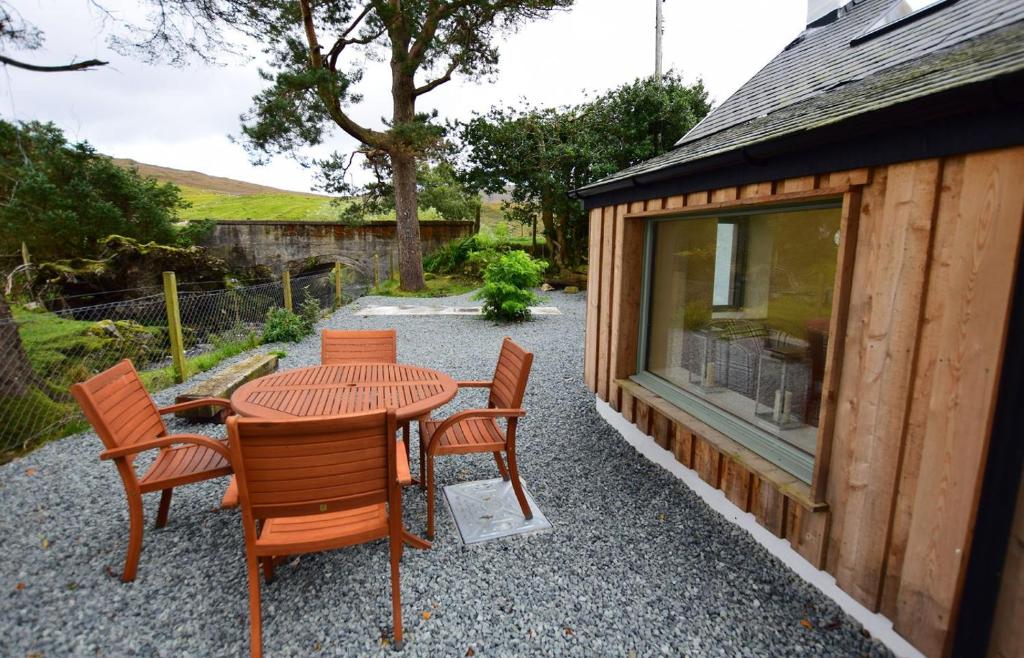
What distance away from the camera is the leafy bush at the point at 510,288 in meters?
9.02

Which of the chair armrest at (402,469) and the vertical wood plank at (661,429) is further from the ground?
the chair armrest at (402,469)

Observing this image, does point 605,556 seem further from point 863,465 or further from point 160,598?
point 160,598

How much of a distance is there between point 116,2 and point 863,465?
7219mm

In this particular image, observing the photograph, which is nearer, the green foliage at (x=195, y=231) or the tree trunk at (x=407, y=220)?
the tree trunk at (x=407, y=220)

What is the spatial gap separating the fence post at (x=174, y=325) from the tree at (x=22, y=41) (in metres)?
1.98

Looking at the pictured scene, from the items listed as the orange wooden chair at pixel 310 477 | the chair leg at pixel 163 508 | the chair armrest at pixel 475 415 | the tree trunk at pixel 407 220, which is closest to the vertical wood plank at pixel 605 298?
the chair armrest at pixel 475 415

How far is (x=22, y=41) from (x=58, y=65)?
625 mm

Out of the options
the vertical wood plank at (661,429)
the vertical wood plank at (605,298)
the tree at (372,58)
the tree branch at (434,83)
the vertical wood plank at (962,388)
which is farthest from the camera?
the tree branch at (434,83)

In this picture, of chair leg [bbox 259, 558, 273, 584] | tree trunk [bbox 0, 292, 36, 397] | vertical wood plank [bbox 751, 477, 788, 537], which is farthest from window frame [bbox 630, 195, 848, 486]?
tree trunk [bbox 0, 292, 36, 397]

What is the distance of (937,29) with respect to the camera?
10.2 ft

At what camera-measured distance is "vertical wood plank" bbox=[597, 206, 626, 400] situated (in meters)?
3.86

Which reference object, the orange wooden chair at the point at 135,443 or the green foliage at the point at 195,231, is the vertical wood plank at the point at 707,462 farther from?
the green foliage at the point at 195,231

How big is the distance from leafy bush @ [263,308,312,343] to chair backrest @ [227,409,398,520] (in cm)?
621

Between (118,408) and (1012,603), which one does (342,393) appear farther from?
(1012,603)
